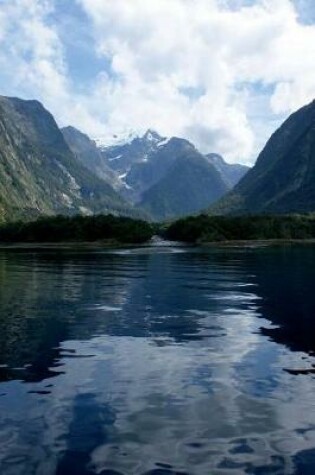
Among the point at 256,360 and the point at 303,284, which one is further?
the point at 303,284

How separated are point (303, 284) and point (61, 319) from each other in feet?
125

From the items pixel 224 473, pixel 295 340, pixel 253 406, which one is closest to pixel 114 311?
pixel 295 340

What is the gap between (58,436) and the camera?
22578mm

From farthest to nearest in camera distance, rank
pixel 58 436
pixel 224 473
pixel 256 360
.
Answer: pixel 256 360, pixel 58 436, pixel 224 473

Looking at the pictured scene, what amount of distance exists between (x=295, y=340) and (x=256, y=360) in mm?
6603

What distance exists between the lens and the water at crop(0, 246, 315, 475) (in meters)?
20.9

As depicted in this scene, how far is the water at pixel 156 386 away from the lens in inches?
822

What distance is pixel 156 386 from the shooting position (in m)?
29.7

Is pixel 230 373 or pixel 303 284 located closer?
pixel 230 373

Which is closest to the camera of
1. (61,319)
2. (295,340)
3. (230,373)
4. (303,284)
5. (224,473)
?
(224,473)

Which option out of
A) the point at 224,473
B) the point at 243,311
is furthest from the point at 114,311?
the point at 224,473

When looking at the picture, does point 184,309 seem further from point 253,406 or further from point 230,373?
point 253,406

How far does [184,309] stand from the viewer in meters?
54.7

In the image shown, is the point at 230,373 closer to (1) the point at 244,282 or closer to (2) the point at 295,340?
(2) the point at 295,340
